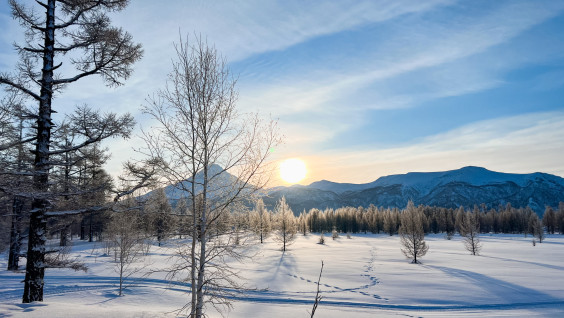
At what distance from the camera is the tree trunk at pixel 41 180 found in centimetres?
770

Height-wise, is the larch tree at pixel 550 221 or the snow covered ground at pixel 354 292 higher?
the snow covered ground at pixel 354 292

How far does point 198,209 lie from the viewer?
7.08 metres

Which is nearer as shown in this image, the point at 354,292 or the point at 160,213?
the point at 160,213

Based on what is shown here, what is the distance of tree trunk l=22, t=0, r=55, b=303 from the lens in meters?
7.70

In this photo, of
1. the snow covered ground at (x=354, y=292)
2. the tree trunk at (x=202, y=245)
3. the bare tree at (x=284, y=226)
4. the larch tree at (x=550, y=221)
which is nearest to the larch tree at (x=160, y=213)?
the snow covered ground at (x=354, y=292)

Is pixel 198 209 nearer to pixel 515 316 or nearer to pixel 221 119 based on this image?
pixel 221 119

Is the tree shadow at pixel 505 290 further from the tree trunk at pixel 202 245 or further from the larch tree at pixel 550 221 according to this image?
the larch tree at pixel 550 221

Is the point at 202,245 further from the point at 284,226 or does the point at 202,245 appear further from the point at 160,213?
the point at 284,226

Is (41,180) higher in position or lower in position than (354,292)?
higher

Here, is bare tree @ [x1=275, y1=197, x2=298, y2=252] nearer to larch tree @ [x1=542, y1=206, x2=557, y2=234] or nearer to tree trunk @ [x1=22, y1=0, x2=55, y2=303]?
tree trunk @ [x1=22, y1=0, x2=55, y2=303]

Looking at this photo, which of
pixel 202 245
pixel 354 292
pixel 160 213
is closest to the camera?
pixel 202 245

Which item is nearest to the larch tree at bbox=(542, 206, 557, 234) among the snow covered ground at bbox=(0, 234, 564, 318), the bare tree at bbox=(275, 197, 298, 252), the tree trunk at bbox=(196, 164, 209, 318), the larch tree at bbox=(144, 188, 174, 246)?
the snow covered ground at bbox=(0, 234, 564, 318)

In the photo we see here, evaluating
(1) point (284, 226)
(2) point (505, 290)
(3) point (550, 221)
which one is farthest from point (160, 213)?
(3) point (550, 221)

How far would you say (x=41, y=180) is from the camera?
7758 mm
